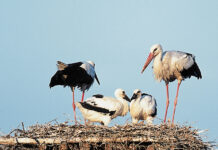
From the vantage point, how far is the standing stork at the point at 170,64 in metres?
10.3

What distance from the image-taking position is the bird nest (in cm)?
768

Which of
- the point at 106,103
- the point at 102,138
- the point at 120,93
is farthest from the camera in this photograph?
the point at 120,93

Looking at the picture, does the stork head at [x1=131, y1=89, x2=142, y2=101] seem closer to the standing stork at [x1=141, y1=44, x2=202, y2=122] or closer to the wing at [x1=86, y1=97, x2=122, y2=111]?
the standing stork at [x1=141, y1=44, x2=202, y2=122]

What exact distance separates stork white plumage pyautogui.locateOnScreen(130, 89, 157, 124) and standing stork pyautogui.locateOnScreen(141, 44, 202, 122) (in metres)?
0.48

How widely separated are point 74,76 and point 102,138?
2955mm

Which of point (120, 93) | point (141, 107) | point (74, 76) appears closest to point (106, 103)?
point (120, 93)

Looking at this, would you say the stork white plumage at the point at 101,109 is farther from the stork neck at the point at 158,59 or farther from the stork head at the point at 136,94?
the stork neck at the point at 158,59

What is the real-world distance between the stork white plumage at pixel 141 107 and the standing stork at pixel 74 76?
114cm

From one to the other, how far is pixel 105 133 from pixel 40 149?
107 cm

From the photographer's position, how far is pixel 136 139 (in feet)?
25.2

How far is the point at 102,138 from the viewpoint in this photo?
771 centimetres

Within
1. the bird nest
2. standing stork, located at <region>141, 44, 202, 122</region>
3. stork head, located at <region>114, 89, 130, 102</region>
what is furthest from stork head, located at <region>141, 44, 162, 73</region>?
the bird nest

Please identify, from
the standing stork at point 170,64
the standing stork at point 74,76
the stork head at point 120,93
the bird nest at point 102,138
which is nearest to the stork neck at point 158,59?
the standing stork at point 170,64

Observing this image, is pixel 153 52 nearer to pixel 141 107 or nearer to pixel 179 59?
pixel 179 59
